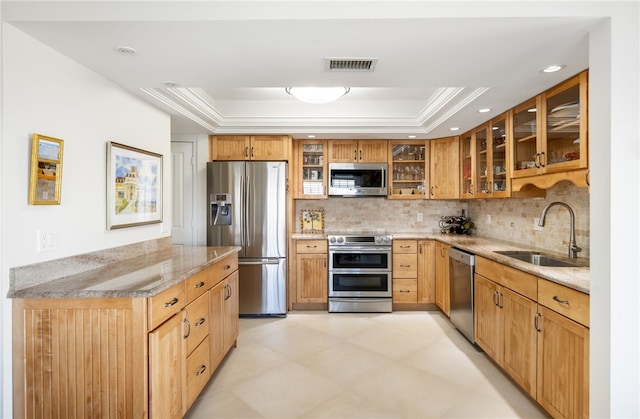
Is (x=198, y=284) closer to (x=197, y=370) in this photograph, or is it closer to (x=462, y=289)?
(x=197, y=370)

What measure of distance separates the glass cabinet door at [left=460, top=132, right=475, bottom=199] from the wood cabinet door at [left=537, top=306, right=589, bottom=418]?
2.10 m

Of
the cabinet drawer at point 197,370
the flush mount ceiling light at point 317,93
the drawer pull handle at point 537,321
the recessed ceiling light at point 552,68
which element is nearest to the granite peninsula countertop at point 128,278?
the cabinet drawer at point 197,370

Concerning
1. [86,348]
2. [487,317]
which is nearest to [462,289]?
[487,317]

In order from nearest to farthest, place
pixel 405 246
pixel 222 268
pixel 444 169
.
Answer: pixel 222 268, pixel 405 246, pixel 444 169

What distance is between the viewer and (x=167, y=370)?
68.9 inches

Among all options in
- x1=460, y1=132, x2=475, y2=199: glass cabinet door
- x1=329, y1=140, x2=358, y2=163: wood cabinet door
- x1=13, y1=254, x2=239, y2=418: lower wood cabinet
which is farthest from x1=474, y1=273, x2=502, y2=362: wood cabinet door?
x1=13, y1=254, x2=239, y2=418: lower wood cabinet

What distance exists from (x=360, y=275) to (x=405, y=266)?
0.58 m

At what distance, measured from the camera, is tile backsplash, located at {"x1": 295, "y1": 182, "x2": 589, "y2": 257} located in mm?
2707

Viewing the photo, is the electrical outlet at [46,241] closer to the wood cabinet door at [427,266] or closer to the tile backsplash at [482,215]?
the tile backsplash at [482,215]

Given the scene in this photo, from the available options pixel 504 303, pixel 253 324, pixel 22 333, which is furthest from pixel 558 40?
pixel 253 324

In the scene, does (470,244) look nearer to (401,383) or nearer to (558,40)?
(401,383)

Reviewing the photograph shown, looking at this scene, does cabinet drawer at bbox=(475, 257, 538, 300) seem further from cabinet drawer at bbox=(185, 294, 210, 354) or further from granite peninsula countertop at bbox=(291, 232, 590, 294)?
cabinet drawer at bbox=(185, 294, 210, 354)

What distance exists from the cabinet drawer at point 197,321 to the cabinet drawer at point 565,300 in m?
2.19

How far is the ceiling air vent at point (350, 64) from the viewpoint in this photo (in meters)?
1.94
